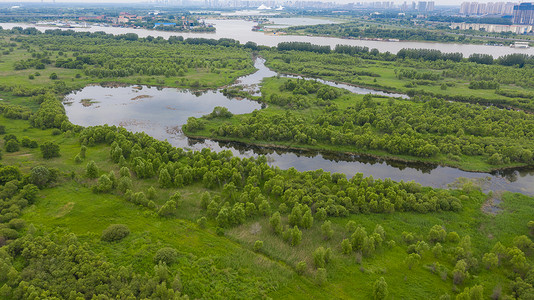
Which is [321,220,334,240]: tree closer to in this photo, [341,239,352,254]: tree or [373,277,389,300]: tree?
[341,239,352,254]: tree

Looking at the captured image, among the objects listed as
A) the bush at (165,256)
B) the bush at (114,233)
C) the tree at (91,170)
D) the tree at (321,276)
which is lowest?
the tree at (321,276)

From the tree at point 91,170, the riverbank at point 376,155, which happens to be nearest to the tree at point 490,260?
the riverbank at point 376,155

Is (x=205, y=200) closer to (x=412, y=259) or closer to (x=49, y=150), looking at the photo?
(x=412, y=259)

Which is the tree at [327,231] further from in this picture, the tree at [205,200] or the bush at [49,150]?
the bush at [49,150]

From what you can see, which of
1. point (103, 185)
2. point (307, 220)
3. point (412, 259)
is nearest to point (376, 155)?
point (307, 220)

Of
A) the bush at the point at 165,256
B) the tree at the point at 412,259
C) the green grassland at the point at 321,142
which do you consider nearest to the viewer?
the bush at the point at 165,256

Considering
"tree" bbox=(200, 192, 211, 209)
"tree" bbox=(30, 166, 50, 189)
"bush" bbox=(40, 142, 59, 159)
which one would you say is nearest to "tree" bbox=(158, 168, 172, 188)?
"tree" bbox=(200, 192, 211, 209)
